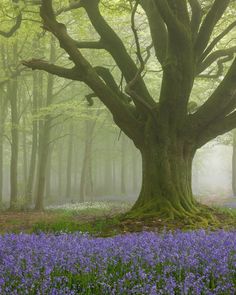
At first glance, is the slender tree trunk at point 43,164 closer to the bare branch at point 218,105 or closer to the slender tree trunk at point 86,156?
the slender tree trunk at point 86,156

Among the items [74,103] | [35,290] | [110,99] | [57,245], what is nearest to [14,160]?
[74,103]

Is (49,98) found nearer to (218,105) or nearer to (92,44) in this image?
(92,44)

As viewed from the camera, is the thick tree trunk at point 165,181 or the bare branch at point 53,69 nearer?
the thick tree trunk at point 165,181

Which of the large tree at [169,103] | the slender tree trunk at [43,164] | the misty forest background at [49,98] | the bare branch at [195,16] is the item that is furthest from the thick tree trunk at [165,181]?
the slender tree trunk at [43,164]

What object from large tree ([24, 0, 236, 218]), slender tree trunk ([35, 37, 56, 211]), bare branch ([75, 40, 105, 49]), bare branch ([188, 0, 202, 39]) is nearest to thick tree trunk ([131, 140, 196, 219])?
large tree ([24, 0, 236, 218])

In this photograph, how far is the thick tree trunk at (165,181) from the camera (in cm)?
985

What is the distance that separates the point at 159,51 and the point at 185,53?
1780 mm

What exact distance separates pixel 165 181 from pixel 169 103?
6.80 ft

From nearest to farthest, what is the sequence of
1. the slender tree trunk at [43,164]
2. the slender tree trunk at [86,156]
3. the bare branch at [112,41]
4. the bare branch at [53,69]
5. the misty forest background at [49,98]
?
the bare branch at [53,69], the bare branch at [112,41], the misty forest background at [49,98], the slender tree trunk at [43,164], the slender tree trunk at [86,156]

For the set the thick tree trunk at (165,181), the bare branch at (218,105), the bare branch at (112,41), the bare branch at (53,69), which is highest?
the bare branch at (112,41)

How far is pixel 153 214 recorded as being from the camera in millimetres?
9594

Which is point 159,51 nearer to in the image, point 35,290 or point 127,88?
point 127,88

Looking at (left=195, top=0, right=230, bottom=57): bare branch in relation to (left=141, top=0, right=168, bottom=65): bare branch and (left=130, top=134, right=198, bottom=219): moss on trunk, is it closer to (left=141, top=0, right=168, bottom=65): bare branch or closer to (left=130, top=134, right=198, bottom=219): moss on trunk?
(left=141, top=0, right=168, bottom=65): bare branch

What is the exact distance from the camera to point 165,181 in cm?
1002
